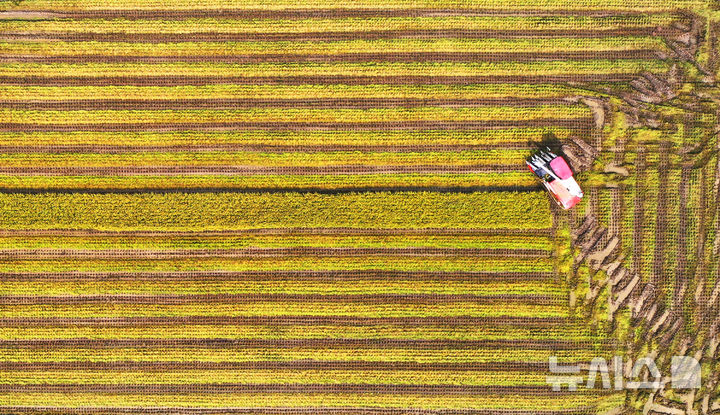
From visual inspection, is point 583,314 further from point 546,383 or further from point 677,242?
point 677,242

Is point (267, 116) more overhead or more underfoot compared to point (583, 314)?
more overhead

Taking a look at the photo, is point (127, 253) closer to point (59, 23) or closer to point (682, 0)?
point (59, 23)

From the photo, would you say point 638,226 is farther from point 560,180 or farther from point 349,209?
point 349,209

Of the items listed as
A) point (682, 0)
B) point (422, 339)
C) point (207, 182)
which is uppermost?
point (682, 0)

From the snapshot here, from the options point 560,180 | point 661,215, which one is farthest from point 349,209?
point 661,215

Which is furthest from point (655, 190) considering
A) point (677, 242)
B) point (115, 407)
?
point (115, 407)

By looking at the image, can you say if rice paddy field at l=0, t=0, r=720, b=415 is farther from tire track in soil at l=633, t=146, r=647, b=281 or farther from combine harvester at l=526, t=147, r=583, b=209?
combine harvester at l=526, t=147, r=583, b=209
